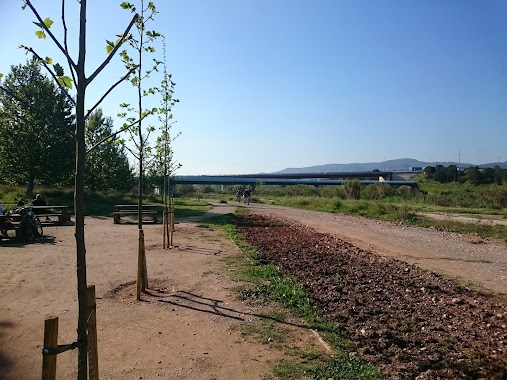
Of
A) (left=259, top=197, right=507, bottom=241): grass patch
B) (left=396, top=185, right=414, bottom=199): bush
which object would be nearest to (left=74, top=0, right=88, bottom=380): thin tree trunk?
(left=259, top=197, right=507, bottom=241): grass patch

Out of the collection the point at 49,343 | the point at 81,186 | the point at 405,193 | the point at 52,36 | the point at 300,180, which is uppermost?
the point at 52,36

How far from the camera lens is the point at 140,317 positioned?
629 centimetres

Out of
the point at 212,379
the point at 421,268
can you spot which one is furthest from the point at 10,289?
the point at 421,268

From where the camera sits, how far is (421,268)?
35.0 feet

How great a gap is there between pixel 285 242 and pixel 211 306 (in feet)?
26.1

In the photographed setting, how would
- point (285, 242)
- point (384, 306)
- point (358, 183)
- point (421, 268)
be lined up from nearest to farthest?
point (384, 306) → point (421, 268) → point (285, 242) → point (358, 183)

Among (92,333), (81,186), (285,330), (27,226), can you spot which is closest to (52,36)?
(81,186)

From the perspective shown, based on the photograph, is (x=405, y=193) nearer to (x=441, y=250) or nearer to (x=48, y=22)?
(x=441, y=250)

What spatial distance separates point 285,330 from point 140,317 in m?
2.20

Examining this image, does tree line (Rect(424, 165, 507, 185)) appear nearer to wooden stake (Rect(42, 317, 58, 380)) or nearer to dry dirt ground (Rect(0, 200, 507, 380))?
dry dirt ground (Rect(0, 200, 507, 380))

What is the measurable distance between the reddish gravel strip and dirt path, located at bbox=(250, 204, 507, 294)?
1.04 metres

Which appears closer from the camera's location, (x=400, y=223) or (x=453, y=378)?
(x=453, y=378)

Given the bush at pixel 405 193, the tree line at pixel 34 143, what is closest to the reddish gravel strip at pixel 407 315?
the tree line at pixel 34 143

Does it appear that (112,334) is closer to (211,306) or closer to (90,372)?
(211,306)
